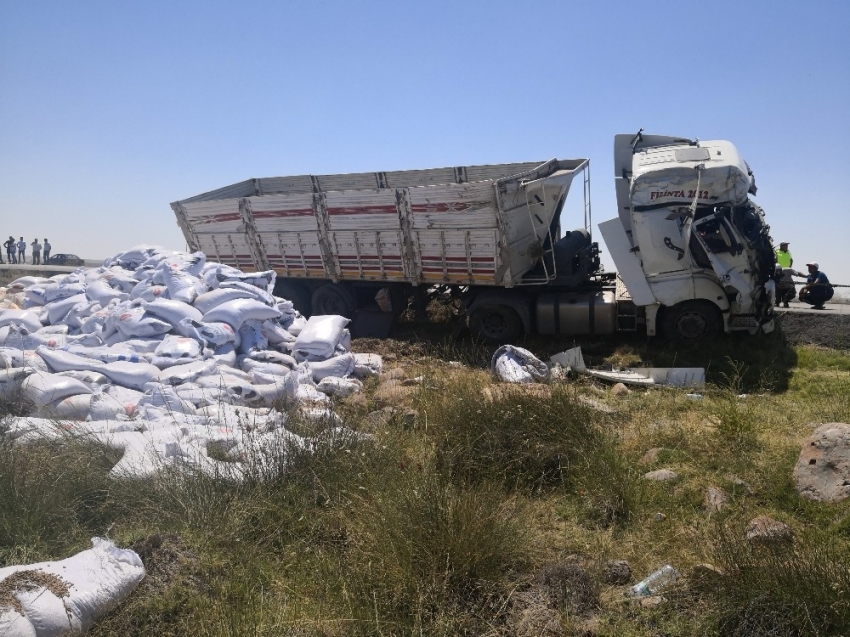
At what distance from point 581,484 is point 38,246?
31.7m

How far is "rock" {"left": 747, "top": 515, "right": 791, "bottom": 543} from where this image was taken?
3541 millimetres

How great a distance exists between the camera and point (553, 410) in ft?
16.5

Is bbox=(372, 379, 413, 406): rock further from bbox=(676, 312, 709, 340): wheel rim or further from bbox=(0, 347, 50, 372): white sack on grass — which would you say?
bbox=(676, 312, 709, 340): wheel rim

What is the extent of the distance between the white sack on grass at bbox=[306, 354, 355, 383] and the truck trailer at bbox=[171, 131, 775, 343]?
2.86 meters

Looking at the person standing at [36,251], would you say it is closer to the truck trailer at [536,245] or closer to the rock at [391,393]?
the truck trailer at [536,245]

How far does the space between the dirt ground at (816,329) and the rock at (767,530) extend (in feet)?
21.8

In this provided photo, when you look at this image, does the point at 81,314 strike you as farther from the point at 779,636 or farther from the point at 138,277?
the point at 779,636

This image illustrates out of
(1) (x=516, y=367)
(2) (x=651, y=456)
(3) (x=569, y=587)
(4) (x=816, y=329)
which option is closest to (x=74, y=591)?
(3) (x=569, y=587)

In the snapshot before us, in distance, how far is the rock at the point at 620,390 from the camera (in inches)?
292

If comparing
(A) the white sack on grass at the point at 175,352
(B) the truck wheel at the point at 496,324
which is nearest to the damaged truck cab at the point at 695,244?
(B) the truck wheel at the point at 496,324

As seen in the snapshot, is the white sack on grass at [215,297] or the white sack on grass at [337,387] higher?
the white sack on grass at [215,297]

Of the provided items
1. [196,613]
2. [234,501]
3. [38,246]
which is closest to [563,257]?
[234,501]

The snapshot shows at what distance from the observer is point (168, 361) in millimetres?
7094

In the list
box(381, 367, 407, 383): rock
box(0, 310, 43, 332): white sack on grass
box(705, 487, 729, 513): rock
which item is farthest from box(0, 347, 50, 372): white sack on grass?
box(705, 487, 729, 513): rock
